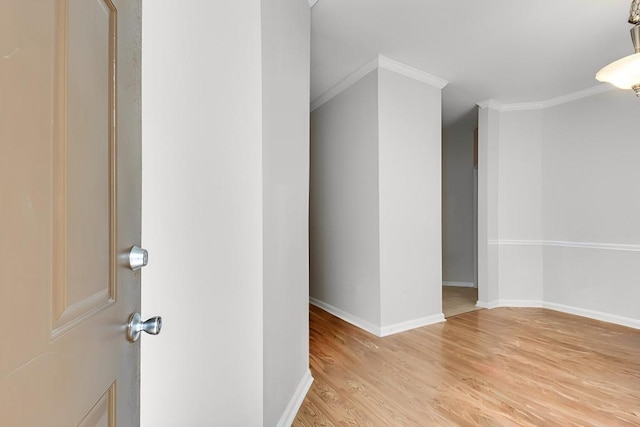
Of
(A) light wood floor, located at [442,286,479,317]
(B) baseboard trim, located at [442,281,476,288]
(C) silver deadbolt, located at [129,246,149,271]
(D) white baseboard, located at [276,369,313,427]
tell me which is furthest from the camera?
(B) baseboard trim, located at [442,281,476,288]

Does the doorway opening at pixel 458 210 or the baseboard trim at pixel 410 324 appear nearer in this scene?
the baseboard trim at pixel 410 324

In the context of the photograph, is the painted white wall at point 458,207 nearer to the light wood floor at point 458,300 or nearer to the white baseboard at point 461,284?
the white baseboard at point 461,284

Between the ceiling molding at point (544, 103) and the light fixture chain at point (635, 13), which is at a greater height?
the ceiling molding at point (544, 103)

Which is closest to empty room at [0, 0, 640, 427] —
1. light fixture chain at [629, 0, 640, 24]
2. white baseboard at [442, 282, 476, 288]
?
light fixture chain at [629, 0, 640, 24]

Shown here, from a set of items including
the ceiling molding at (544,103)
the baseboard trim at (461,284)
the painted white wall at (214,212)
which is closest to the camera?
the painted white wall at (214,212)

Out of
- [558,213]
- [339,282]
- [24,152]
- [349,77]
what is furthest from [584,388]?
[349,77]

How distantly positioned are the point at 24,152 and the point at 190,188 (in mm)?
833

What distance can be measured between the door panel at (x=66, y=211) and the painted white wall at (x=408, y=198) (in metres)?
2.74

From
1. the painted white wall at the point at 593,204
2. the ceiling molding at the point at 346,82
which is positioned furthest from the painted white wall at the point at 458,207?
the ceiling molding at the point at 346,82

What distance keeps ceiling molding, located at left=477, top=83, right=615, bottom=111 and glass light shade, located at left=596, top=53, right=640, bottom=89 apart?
7.33 ft

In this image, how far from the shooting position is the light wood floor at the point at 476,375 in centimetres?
188

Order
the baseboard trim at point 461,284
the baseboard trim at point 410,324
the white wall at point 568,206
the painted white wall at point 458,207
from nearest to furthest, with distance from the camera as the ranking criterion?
the baseboard trim at point 410,324 → the white wall at point 568,206 → the baseboard trim at point 461,284 → the painted white wall at point 458,207

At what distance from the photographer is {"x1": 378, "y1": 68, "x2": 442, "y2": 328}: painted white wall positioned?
3.25m

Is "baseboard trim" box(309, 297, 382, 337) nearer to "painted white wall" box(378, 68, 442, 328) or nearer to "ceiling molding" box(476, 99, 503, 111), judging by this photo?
"painted white wall" box(378, 68, 442, 328)
